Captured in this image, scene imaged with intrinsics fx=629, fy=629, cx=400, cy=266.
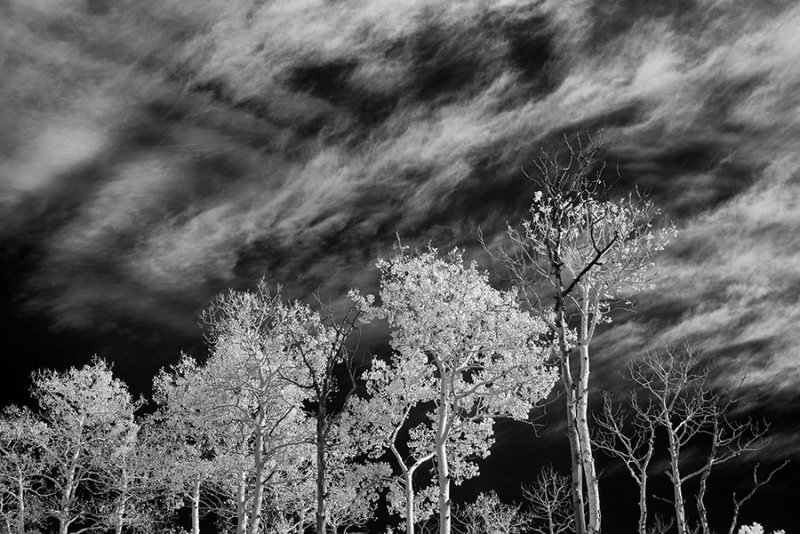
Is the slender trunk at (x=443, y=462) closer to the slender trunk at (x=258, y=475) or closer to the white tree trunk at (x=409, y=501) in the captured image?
the white tree trunk at (x=409, y=501)

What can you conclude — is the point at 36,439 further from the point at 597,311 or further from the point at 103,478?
the point at 597,311

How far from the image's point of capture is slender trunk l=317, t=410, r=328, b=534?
71.2 feet

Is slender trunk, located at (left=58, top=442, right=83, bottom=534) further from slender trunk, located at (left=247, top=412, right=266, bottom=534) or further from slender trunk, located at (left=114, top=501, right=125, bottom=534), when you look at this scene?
slender trunk, located at (left=247, top=412, right=266, bottom=534)

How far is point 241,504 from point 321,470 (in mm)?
11184

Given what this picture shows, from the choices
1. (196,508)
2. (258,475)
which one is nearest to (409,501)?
(258,475)

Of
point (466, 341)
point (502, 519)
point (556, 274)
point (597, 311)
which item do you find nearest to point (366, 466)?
point (466, 341)

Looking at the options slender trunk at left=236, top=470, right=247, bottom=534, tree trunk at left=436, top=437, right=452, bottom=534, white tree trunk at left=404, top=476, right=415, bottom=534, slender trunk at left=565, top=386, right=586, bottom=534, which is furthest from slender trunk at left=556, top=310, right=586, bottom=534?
slender trunk at left=236, top=470, right=247, bottom=534

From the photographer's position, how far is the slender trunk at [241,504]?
1213 inches

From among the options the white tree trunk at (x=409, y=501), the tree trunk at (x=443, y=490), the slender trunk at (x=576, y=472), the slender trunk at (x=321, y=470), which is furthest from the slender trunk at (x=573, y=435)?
the white tree trunk at (x=409, y=501)

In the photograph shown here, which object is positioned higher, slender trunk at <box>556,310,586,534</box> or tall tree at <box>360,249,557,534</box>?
tall tree at <box>360,249,557,534</box>

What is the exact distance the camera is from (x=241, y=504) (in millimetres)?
31266

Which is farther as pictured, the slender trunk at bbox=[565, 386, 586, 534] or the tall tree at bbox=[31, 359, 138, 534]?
the tall tree at bbox=[31, 359, 138, 534]

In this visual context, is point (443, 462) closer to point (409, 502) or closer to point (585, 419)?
point (409, 502)

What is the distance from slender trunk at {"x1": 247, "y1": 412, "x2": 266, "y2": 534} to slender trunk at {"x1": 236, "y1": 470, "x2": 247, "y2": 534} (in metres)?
1.22
